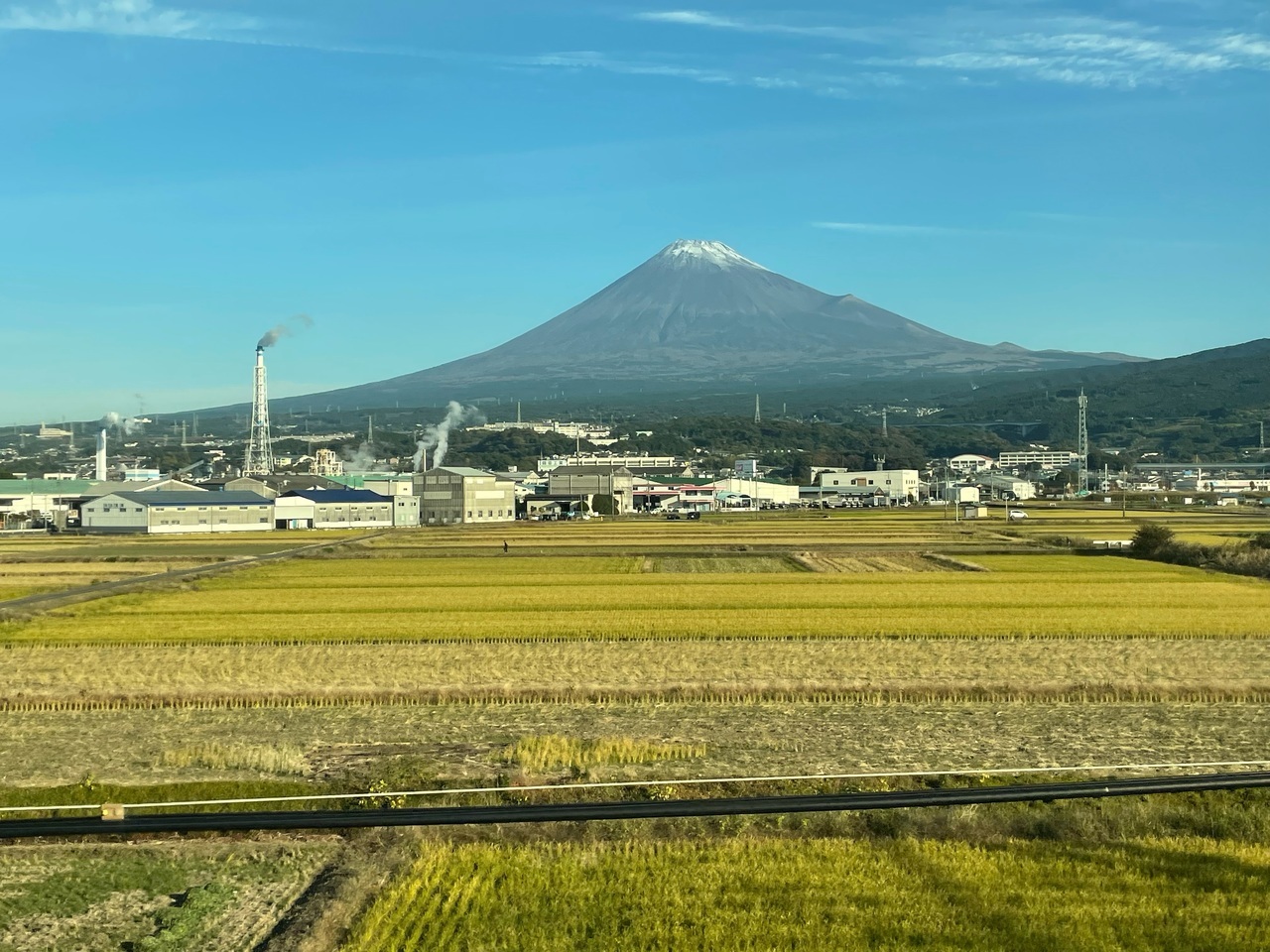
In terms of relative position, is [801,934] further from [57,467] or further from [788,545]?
[57,467]

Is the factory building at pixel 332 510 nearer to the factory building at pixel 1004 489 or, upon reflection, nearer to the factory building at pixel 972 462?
the factory building at pixel 1004 489

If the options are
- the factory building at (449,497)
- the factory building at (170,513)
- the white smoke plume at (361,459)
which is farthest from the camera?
the white smoke plume at (361,459)

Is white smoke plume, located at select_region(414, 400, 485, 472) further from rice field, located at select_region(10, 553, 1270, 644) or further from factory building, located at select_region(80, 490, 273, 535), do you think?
rice field, located at select_region(10, 553, 1270, 644)

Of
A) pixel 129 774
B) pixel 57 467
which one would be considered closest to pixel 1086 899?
pixel 129 774

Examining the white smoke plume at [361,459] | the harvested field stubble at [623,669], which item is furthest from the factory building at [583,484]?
the harvested field stubble at [623,669]

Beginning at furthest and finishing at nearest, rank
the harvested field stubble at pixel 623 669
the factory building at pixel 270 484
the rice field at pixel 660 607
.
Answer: the factory building at pixel 270 484
the rice field at pixel 660 607
the harvested field stubble at pixel 623 669

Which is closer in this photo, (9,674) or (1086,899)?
(1086,899)

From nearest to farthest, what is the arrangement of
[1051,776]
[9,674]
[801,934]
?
[801,934] → [1051,776] → [9,674]
